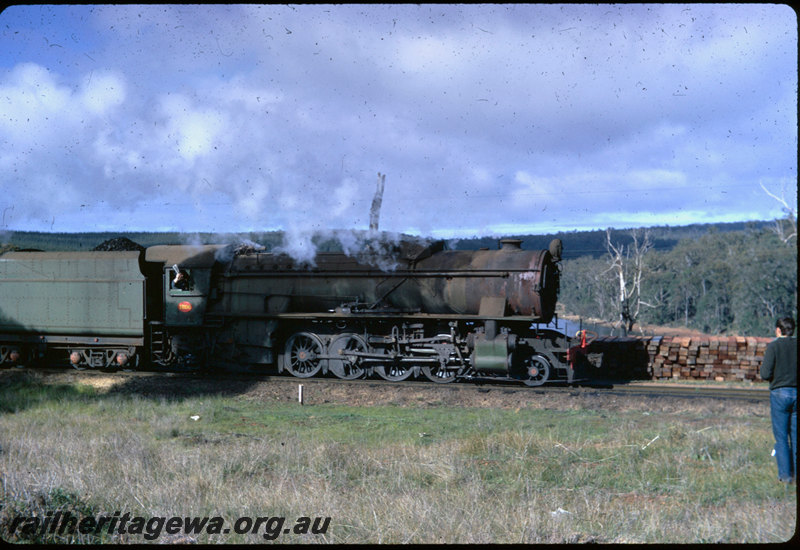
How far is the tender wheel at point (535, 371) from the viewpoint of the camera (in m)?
14.4

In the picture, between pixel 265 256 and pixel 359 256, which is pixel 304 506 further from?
pixel 265 256

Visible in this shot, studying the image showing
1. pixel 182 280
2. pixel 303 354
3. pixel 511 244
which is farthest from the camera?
pixel 182 280

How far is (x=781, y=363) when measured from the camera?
7379 millimetres

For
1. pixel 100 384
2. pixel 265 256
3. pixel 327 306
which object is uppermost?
pixel 265 256

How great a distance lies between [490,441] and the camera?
31.3ft

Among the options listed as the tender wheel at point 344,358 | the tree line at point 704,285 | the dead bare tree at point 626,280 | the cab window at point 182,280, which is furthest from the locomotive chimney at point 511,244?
the tree line at point 704,285

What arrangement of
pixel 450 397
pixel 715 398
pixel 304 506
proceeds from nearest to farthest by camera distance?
pixel 304 506 < pixel 715 398 < pixel 450 397

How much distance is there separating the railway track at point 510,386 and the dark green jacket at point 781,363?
19.8ft

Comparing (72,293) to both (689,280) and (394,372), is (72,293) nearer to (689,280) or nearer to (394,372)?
(394,372)

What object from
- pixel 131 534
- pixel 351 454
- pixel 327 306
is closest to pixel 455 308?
pixel 327 306

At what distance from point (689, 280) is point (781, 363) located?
185 ft

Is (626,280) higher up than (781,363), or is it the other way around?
(626,280)

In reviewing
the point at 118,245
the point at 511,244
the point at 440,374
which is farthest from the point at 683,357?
the point at 118,245

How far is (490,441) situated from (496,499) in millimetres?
2761
